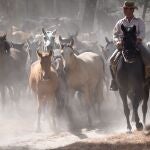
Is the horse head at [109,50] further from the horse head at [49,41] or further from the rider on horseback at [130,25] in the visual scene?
the rider on horseback at [130,25]

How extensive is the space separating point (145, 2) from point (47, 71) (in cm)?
2442

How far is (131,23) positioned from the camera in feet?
42.1

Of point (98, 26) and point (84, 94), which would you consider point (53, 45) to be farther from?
point (98, 26)

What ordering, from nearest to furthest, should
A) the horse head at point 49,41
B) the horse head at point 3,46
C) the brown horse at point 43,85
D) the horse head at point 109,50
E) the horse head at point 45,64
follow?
1. the horse head at point 45,64
2. the brown horse at point 43,85
3. the horse head at point 49,41
4. the horse head at point 3,46
5. the horse head at point 109,50

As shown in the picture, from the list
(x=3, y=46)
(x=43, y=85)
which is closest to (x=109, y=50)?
(x=3, y=46)

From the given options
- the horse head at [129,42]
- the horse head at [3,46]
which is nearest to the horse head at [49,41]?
the horse head at [3,46]

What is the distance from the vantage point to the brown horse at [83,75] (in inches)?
590

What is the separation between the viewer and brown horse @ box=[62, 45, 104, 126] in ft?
49.2

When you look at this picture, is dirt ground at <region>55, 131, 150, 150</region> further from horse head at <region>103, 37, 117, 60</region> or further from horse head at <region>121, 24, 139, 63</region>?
horse head at <region>103, 37, 117, 60</region>

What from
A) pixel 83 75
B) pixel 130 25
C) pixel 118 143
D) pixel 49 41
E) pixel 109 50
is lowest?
pixel 118 143

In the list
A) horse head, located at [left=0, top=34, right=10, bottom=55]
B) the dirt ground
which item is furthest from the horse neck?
the dirt ground

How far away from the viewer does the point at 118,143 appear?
35.7 feet

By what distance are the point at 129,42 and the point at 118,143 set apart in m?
2.60

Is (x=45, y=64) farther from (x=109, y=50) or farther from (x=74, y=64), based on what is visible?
(x=109, y=50)
